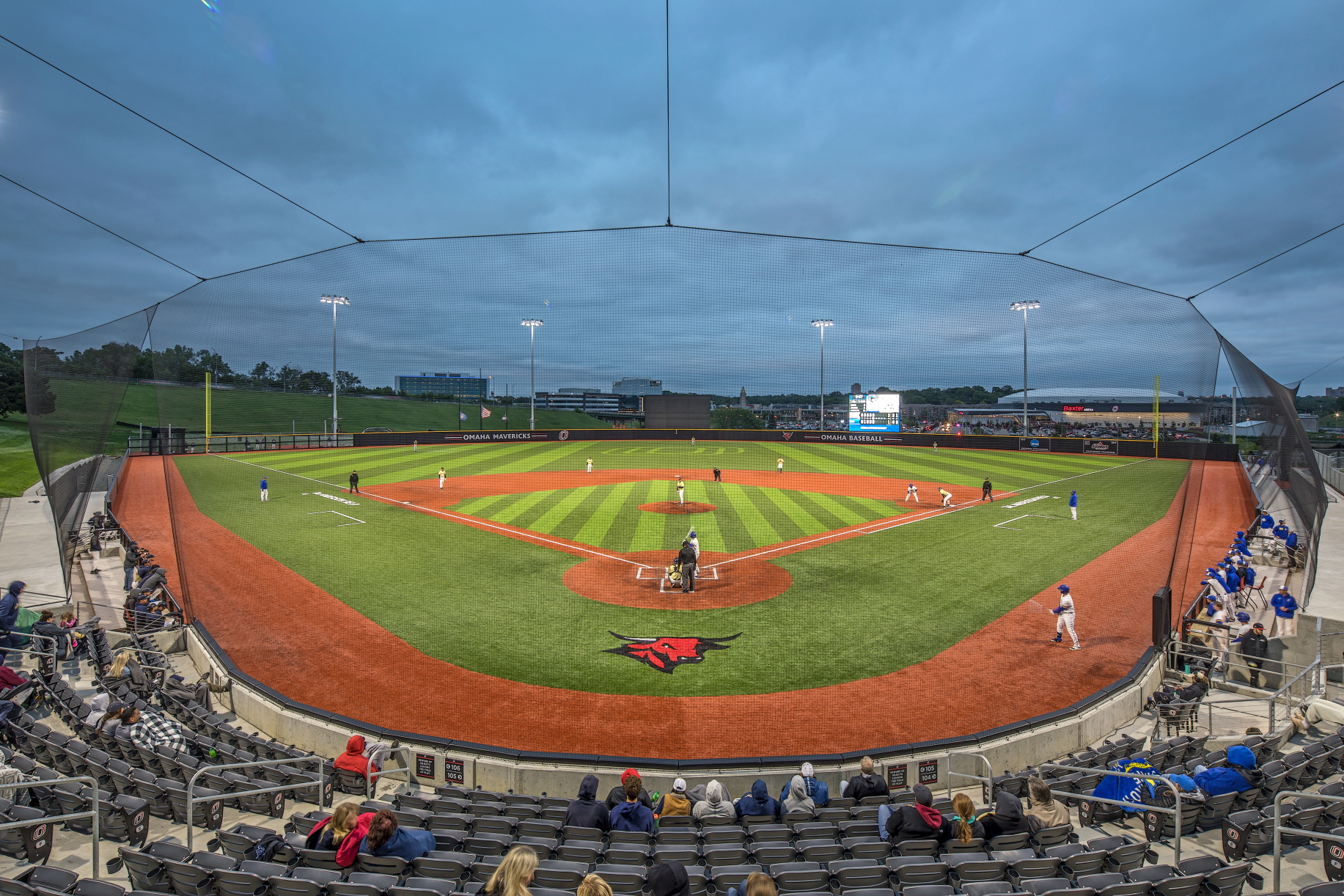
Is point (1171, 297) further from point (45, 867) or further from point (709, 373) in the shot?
point (45, 867)

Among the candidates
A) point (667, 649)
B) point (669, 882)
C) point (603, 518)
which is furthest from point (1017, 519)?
point (669, 882)

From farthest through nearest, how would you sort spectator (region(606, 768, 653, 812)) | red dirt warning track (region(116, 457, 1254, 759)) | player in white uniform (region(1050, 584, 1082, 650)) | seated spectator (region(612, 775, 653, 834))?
player in white uniform (region(1050, 584, 1082, 650))
red dirt warning track (region(116, 457, 1254, 759))
spectator (region(606, 768, 653, 812))
seated spectator (region(612, 775, 653, 834))

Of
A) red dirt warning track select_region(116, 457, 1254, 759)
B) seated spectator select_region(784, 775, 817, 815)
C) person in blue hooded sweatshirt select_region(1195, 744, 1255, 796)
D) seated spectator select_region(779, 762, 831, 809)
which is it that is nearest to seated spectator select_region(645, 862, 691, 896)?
seated spectator select_region(784, 775, 817, 815)

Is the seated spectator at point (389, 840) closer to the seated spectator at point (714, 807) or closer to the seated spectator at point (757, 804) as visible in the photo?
the seated spectator at point (714, 807)

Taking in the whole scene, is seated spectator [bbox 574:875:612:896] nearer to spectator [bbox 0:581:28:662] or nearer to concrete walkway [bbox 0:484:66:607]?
spectator [bbox 0:581:28:662]

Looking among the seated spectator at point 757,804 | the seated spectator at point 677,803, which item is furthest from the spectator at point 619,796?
the seated spectator at point 757,804
